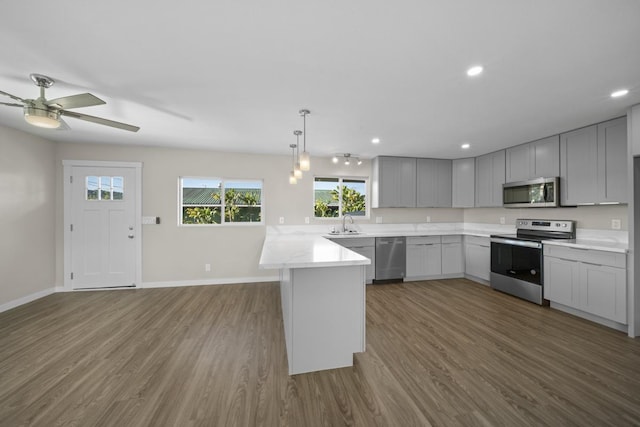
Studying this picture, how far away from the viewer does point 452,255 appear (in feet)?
15.4

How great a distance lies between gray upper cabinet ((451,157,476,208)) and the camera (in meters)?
4.79

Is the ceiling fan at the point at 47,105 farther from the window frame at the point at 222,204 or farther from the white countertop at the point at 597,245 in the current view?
the white countertop at the point at 597,245

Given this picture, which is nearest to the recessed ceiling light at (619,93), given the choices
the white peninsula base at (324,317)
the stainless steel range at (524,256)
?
the stainless steel range at (524,256)

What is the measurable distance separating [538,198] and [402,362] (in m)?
3.32

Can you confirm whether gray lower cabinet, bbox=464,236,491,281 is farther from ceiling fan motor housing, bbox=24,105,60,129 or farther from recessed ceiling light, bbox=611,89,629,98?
ceiling fan motor housing, bbox=24,105,60,129

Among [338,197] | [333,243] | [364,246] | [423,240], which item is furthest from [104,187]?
[423,240]

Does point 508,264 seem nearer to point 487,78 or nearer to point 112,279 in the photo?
point 487,78

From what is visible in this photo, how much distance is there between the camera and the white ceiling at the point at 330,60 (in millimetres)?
1348

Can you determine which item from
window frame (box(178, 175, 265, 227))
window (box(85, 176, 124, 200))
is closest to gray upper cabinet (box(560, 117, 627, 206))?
window frame (box(178, 175, 265, 227))

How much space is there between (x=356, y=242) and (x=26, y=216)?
4.90 m

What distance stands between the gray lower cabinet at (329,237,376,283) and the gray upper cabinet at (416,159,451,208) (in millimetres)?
1383

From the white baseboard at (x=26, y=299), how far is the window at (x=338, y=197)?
4.39 meters

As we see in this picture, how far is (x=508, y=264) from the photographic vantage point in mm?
3762

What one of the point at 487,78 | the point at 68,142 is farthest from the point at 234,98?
the point at 68,142
